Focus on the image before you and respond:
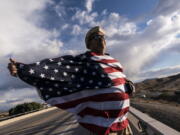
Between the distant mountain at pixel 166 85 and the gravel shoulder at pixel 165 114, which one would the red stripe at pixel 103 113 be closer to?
the gravel shoulder at pixel 165 114

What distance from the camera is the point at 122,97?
3537mm

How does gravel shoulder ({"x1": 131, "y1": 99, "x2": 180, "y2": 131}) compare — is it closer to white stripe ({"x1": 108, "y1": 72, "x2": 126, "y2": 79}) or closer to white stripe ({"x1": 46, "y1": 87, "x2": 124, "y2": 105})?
white stripe ({"x1": 108, "y1": 72, "x2": 126, "y2": 79})

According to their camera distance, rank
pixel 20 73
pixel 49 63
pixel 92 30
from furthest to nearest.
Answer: pixel 92 30, pixel 49 63, pixel 20 73

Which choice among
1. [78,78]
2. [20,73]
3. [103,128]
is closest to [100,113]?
[103,128]

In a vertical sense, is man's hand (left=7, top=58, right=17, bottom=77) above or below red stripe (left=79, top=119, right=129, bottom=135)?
above

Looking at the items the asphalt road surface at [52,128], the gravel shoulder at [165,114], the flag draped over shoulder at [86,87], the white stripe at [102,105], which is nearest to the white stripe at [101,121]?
the flag draped over shoulder at [86,87]

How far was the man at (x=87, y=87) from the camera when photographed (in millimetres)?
3434

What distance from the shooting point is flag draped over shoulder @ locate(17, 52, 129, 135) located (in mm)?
3434

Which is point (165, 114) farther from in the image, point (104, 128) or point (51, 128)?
point (104, 128)

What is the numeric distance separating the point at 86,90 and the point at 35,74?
63cm

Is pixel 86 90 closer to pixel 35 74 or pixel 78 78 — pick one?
pixel 78 78

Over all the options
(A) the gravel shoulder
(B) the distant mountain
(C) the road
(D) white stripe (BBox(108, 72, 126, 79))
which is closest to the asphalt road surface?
(C) the road

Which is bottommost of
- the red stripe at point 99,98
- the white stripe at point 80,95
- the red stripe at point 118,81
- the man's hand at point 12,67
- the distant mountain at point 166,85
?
the red stripe at point 99,98

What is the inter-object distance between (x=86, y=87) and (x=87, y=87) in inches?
0.6
